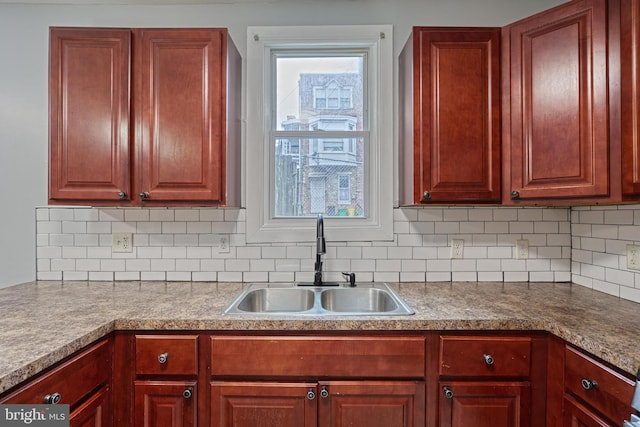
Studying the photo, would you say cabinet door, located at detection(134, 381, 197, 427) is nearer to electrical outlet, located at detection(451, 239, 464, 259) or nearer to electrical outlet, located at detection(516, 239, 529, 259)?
electrical outlet, located at detection(451, 239, 464, 259)

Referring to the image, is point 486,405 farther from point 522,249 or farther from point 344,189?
point 344,189

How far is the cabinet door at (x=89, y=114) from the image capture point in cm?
159

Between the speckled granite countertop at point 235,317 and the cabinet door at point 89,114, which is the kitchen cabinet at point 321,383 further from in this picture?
the cabinet door at point 89,114

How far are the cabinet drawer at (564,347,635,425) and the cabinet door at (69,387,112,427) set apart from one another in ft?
5.40

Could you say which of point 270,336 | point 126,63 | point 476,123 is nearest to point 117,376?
point 270,336

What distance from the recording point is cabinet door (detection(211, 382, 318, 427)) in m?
1.25

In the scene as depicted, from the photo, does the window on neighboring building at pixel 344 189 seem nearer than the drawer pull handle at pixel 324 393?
No

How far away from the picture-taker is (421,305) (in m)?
1.44

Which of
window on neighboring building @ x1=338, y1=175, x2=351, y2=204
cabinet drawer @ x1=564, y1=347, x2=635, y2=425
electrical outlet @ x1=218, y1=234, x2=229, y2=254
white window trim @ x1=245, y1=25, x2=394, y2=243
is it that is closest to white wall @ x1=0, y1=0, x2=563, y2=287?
white window trim @ x1=245, y1=25, x2=394, y2=243

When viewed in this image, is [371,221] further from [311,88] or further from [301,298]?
[311,88]

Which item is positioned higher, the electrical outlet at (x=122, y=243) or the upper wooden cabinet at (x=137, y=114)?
the upper wooden cabinet at (x=137, y=114)

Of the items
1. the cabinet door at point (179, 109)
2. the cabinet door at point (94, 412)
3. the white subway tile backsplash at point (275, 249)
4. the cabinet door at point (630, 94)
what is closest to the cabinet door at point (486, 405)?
the white subway tile backsplash at point (275, 249)

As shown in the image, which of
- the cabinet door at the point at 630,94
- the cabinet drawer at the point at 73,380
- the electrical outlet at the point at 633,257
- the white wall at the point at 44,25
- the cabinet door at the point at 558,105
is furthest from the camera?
the white wall at the point at 44,25

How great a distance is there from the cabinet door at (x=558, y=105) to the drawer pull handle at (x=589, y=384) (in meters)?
0.69
